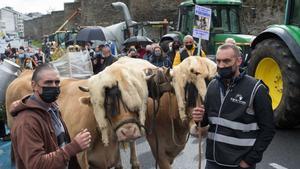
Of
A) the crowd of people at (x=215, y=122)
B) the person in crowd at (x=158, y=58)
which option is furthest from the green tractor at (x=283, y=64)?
the crowd of people at (x=215, y=122)

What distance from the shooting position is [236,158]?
3383 millimetres

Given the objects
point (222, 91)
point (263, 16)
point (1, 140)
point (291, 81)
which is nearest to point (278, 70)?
point (291, 81)

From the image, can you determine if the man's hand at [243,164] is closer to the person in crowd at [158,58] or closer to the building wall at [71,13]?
the person in crowd at [158,58]

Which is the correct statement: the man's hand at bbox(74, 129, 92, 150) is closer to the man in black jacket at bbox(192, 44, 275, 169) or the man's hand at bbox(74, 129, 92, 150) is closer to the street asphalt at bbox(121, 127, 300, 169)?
the man in black jacket at bbox(192, 44, 275, 169)

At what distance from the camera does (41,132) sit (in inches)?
114

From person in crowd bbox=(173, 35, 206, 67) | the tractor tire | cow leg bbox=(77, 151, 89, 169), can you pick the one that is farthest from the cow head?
person in crowd bbox=(173, 35, 206, 67)

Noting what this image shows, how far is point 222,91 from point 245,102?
246 millimetres

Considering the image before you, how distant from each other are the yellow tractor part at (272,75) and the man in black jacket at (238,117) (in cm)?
A: 459

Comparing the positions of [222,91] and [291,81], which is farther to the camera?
[291,81]

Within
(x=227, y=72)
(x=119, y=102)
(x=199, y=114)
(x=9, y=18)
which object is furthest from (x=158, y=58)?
(x=9, y=18)

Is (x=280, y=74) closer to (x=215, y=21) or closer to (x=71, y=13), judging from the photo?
(x=215, y=21)

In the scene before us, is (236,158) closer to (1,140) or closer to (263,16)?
(1,140)

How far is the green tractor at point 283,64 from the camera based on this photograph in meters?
7.10

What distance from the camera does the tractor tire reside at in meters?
7.09
